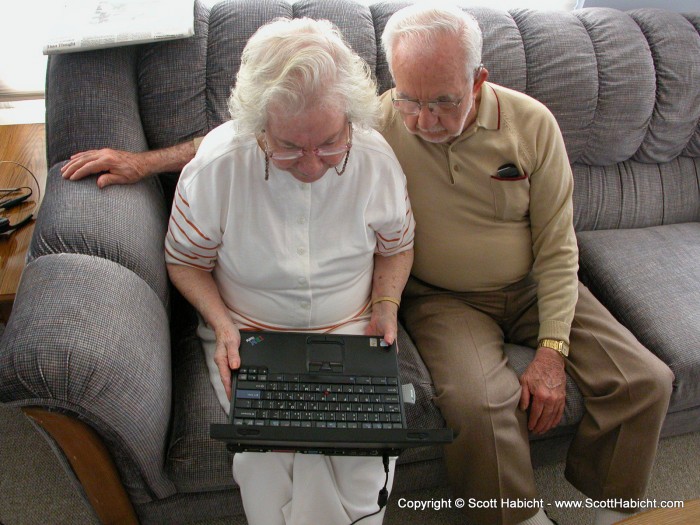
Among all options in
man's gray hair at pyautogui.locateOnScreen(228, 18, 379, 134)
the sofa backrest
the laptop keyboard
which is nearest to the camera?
man's gray hair at pyautogui.locateOnScreen(228, 18, 379, 134)

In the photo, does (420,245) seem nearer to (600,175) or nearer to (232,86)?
(232,86)

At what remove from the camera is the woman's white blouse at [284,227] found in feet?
3.99

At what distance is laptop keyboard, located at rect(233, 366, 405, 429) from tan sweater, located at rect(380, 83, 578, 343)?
0.42 m

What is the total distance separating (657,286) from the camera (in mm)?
1654

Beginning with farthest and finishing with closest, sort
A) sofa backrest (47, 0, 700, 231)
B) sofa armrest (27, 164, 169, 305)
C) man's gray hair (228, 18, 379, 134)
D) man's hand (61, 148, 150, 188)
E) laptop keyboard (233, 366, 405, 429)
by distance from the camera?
sofa backrest (47, 0, 700, 231) < man's hand (61, 148, 150, 188) < sofa armrest (27, 164, 169, 305) < laptop keyboard (233, 366, 405, 429) < man's gray hair (228, 18, 379, 134)

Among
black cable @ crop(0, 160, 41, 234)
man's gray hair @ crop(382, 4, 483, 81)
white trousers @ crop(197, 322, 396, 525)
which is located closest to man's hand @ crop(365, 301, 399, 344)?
white trousers @ crop(197, 322, 396, 525)

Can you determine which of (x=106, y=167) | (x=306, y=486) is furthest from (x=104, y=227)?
(x=306, y=486)

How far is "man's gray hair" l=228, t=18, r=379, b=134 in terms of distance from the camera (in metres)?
1.03

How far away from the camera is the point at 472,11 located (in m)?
1.73

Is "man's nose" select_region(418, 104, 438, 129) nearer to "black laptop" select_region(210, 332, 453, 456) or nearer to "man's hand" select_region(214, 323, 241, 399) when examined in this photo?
"black laptop" select_region(210, 332, 453, 456)

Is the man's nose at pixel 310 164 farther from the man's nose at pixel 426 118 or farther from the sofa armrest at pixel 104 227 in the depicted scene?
the sofa armrest at pixel 104 227

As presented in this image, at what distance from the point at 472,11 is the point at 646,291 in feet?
3.12

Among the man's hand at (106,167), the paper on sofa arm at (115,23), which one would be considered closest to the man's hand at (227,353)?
the man's hand at (106,167)

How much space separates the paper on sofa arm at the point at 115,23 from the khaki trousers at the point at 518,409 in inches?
39.5
